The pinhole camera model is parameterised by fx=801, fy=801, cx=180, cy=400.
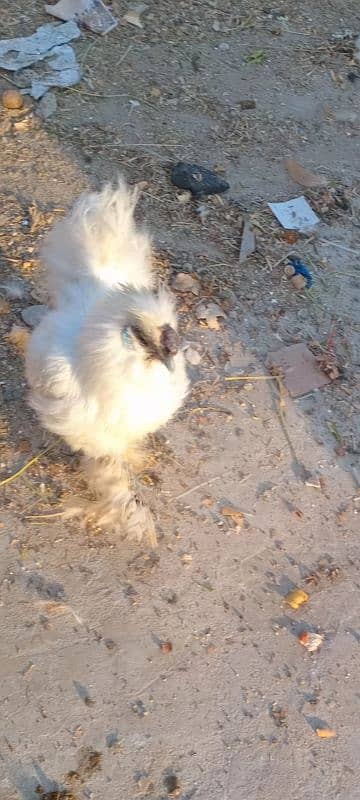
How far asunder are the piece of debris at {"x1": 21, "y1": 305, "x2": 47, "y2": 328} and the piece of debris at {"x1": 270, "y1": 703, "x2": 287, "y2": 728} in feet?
7.38

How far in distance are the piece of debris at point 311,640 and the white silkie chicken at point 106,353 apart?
83 centimetres

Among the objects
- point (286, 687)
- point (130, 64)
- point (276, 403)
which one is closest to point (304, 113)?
point (130, 64)

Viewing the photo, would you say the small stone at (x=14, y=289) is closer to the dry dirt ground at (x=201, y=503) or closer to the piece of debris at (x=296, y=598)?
the dry dirt ground at (x=201, y=503)

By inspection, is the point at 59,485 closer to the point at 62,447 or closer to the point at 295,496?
the point at 62,447

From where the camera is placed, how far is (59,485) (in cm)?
378

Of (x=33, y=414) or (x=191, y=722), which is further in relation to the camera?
(x=33, y=414)

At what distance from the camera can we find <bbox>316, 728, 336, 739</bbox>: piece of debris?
10.7ft

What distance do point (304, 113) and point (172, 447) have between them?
3.21 metres

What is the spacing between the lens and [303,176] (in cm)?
543

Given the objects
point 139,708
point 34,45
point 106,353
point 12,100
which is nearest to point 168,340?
point 106,353

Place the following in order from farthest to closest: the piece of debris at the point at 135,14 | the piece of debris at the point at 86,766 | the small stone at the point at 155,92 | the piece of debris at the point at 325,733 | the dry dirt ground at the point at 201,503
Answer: the piece of debris at the point at 135,14, the small stone at the point at 155,92, the piece of debris at the point at 325,733, the dry dirt ground at the point at 201,503, the piece of debris at the point at 86,766

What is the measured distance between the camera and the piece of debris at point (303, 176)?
17.7 feet

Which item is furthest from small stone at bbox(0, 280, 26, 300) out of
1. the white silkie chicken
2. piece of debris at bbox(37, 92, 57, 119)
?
piece of debris at bbox(37, 92, 57, 119)

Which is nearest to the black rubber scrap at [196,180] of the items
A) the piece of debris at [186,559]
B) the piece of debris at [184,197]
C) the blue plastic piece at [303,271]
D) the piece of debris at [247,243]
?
the piece of debris at [184,197]
